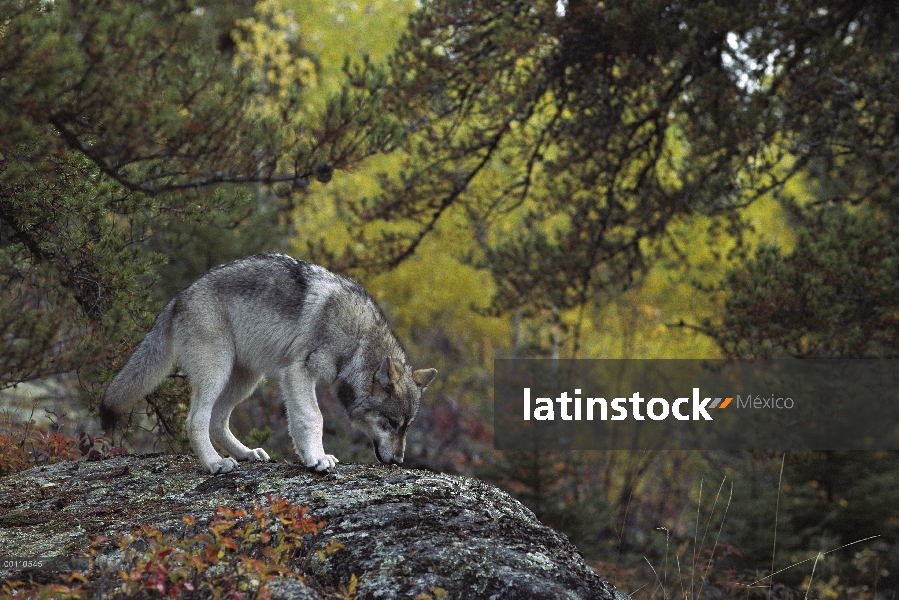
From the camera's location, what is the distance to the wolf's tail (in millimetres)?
5359

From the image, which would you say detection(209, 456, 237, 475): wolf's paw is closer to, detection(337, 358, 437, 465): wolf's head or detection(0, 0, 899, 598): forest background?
detection(337, 358, 437, 465): wolf's head

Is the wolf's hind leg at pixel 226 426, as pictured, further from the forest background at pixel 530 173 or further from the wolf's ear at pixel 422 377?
the wolf's ear at pixel 422 377

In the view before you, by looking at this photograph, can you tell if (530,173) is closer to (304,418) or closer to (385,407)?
(385,407)

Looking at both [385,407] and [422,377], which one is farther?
[422,377]

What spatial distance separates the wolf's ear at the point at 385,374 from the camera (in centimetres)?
553

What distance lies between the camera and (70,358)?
21.4 feet

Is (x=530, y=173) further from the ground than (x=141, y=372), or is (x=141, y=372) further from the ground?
(x=530, y=173)

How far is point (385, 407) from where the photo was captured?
561 cm

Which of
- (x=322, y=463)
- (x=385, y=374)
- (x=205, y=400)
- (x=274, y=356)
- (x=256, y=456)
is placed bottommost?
(x=256, y=456)

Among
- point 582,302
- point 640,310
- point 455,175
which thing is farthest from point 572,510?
point 640,310

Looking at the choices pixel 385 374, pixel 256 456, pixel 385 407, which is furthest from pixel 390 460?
pixel 256 456

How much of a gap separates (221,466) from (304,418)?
0.57 meters

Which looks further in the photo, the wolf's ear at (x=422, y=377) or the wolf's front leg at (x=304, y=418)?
the wolf's ear at (x=422, y=377)

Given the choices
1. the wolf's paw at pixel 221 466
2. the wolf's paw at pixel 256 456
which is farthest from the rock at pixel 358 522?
the wolf's paw at pixel 256 456
